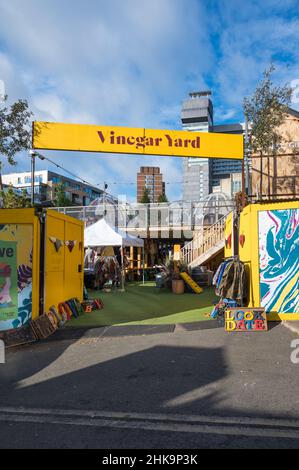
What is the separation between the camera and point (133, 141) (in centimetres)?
1105

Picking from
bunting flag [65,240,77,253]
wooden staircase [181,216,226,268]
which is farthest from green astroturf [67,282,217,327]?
wooden staircase [181,216,226,268]

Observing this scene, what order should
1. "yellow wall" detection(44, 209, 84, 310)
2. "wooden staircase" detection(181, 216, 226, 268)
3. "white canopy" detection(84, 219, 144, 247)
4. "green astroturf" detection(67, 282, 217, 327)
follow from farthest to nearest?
"wooden staircase" detection(181, 216, 226, 268) < "white canopy" detection(84, 219, 144, 247) < "green astroturf" detection(67, 282, 217, 327) < "yellow wall" detection(44, 209, 84, 310)

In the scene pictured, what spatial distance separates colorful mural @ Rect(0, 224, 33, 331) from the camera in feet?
26.3

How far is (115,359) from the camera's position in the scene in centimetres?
630

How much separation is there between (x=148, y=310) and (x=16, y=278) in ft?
14.0

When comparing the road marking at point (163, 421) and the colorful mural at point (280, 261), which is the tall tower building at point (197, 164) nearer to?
the colorful mural at point (280, 261)

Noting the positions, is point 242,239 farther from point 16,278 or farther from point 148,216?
point 148,216

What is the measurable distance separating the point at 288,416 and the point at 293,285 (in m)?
5.15

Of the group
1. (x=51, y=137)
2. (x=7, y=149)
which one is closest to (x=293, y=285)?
(x=51, y=137)

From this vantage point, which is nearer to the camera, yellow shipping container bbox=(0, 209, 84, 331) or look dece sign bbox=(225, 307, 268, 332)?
look dece sign bbox=(225, 307, 268, 332)

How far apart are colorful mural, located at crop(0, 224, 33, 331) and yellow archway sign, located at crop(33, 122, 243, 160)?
3.52 meters

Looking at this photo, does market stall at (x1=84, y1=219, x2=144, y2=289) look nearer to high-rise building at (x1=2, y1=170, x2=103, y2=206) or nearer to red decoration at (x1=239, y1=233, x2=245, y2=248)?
red decoration at (x1=239, y1=233, x2=245, y2=248)

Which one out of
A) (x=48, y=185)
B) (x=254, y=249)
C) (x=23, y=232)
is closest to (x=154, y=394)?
(x=23, y=232)

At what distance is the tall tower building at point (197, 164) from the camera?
6759 centimetres
